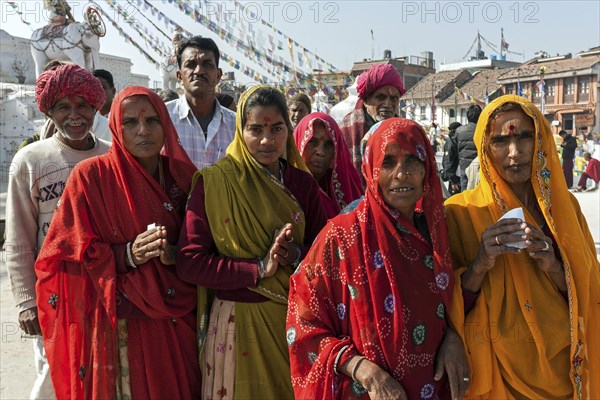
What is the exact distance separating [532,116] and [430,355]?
103cm

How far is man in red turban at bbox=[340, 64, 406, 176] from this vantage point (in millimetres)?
4156

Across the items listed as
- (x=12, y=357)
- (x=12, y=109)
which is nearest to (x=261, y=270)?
(x=12, y=357)

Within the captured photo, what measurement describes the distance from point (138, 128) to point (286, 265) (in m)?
0.94

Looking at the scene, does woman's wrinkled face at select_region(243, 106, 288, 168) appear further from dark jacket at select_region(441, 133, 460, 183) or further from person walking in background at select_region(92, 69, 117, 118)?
dark jacket at select_region(441, 133, 460, 183)

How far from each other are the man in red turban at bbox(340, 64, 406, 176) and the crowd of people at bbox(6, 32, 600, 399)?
58.5 inches

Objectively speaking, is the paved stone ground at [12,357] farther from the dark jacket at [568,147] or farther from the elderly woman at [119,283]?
the dark jacket at [568,147]

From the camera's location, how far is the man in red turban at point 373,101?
4.16m

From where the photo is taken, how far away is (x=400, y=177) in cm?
196

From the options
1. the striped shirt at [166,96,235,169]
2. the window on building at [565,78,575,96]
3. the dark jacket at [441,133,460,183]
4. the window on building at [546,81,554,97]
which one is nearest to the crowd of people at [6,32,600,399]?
the striped shirt at [166,96,235,169]

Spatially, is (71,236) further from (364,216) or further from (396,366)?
(396,366)

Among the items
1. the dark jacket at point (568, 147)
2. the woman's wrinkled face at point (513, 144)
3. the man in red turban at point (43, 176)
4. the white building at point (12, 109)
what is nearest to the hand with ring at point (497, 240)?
the woman's wrinkled face at point (513, 144)

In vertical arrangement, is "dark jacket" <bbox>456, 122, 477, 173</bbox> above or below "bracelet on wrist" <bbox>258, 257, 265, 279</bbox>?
above

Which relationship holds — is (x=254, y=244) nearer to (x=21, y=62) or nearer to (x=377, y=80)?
(x=377, y=80)

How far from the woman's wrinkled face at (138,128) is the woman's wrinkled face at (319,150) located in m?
1.00
